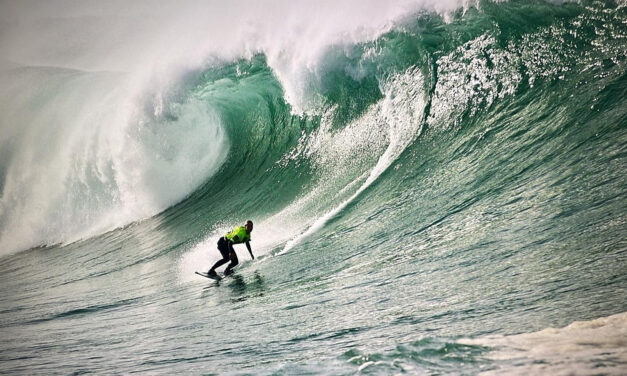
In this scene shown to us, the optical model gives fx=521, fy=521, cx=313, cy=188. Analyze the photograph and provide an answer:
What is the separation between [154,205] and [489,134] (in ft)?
34.4

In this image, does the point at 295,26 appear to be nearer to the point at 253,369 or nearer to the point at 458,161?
the point at 458,161

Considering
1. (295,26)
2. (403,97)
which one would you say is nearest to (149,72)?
(295,26)

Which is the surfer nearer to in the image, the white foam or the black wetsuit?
the black wetsuit

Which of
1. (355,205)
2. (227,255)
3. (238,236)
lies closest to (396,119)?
(355,205)

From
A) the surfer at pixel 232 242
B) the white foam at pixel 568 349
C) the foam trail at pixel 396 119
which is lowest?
the white foam at pixel 568 349

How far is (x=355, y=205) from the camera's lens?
26.3 feet

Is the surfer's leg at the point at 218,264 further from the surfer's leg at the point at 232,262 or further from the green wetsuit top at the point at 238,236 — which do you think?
the green wetsuit top at the point at 238,236

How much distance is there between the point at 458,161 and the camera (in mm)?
7426

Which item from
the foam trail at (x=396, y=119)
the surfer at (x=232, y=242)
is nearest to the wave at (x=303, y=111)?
the foam trail at (x=396, y=119)

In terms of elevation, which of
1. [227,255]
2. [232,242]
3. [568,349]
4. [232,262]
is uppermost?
[232,242]

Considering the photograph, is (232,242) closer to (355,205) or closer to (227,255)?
(227,255)

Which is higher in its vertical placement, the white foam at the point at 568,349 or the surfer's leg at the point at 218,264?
the surfer's leg at the point at 218,264

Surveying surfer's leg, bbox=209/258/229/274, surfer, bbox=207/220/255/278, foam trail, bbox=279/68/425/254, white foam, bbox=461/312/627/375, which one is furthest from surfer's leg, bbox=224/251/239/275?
white foam, bbox=461/312/627/375

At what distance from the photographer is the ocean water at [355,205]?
11.4 feet
